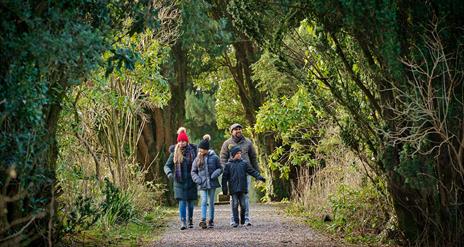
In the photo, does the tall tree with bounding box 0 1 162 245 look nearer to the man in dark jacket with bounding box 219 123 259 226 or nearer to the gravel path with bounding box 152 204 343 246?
the gravel path with bounding box 152 204 343 246

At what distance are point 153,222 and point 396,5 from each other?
337 inches

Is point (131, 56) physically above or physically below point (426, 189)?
above

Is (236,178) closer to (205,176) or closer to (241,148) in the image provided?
(205,176)

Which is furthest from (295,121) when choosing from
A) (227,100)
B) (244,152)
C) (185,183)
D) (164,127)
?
(227,100)

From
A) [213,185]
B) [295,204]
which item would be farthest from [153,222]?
[295,204]

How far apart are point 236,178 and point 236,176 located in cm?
4

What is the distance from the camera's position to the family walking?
1516 centimetres

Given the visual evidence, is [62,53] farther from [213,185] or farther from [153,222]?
[153,222]

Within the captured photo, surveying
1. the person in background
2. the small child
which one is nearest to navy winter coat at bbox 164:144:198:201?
the person in background

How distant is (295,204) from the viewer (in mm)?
21516

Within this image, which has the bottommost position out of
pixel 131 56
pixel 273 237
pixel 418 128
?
pixel 273 237

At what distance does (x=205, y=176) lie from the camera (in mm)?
15109

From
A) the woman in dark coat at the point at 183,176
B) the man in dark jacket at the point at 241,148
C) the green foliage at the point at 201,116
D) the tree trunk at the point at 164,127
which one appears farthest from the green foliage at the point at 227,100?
the woman in dark coat at the point at 183,176

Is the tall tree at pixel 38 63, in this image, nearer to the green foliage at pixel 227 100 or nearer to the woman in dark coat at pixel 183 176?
the woman in dark coat at pixel 183 176
